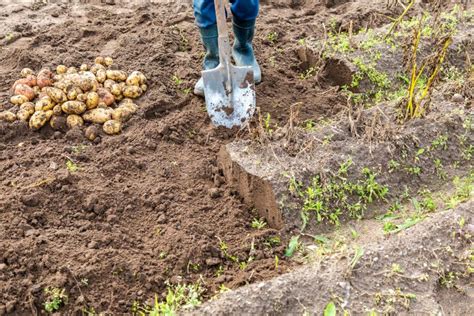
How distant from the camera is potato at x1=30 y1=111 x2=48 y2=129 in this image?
11.7 feet

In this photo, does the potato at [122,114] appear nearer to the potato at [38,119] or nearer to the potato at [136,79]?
the potato at [136,79]

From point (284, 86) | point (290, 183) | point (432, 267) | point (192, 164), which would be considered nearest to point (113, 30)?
point (284, 86)

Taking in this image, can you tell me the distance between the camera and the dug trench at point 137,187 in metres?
2.58

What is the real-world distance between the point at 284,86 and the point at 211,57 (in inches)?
23.3

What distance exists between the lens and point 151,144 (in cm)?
349

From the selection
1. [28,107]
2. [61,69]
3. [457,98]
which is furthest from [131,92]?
[457,98]

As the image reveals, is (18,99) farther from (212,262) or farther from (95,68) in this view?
(212,262)

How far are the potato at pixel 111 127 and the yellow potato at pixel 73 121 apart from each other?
6.6 inches

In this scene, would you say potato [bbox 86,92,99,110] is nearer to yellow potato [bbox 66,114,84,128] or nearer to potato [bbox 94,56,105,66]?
yellow potato [bbox 66,114,84,128]

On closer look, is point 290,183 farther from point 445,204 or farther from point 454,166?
point 454,166

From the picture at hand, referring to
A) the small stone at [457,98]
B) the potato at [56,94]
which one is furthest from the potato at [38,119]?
the small stone at [457,98]

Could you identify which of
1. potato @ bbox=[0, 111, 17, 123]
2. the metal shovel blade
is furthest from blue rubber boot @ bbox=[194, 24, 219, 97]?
potato @ bbox=[0, 111, 17, 123]

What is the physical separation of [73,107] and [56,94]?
0.45ft

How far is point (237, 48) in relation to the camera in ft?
13.6
